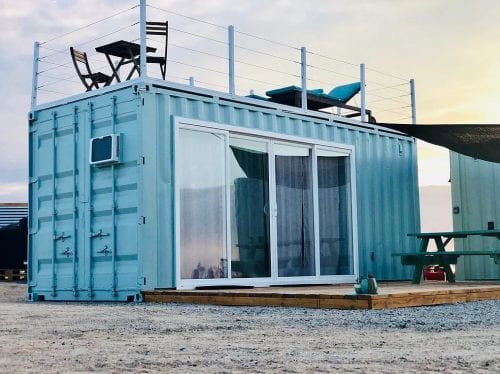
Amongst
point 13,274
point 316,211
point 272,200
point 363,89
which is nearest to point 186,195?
point 272,200

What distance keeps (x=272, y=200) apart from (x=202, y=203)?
3.58ft

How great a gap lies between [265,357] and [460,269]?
801 cm

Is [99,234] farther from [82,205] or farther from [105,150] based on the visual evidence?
[105,150]

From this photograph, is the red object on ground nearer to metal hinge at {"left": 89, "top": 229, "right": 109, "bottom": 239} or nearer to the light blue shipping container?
the light blue shipping container

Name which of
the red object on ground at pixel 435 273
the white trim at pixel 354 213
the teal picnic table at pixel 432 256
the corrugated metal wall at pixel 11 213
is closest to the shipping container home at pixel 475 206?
the red object on ground at pixel 435 273

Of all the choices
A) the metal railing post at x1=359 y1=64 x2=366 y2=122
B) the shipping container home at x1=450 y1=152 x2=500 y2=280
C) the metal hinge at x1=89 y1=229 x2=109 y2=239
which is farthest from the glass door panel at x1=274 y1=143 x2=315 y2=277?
the shipping container home at x1=450 y1=152 x2=500 y2=280

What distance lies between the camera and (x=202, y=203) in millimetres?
7969

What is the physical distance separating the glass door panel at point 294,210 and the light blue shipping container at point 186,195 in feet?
0.06

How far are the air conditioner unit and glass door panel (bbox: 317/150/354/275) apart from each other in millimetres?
2853

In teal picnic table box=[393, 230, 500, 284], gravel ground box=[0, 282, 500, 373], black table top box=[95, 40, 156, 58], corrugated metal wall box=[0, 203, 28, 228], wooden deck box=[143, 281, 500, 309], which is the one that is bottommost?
gravel ground box=[0, 282, 500, 373]

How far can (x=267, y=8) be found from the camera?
27.9ft

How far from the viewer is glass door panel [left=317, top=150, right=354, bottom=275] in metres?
9.43

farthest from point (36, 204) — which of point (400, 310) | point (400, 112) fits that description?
point (400, 112)

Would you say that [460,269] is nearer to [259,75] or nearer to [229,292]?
[259,75]
